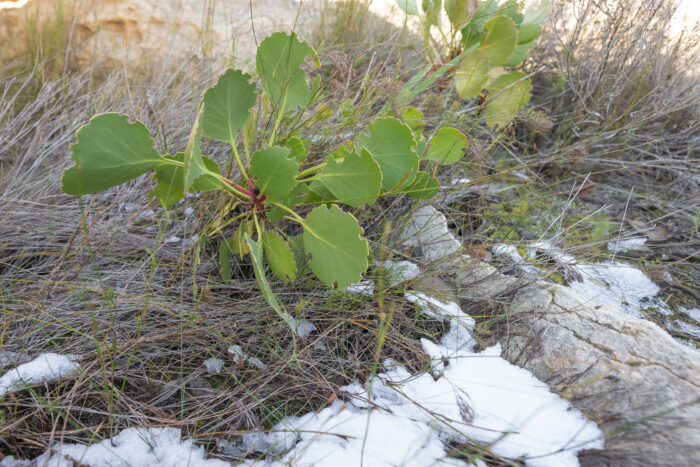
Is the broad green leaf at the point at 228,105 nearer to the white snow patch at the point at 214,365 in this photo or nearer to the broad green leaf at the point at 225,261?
the broad green leaf at the point at 225,261

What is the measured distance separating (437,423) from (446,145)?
801 mm

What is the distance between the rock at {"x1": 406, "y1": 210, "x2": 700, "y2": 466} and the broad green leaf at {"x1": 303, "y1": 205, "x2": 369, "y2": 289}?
1.23ft

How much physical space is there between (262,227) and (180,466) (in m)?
0.61

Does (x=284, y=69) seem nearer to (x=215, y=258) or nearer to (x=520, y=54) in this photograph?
(x=215, y=258)

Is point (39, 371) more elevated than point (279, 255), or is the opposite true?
point (279, 255)

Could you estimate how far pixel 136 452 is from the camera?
3.06ft

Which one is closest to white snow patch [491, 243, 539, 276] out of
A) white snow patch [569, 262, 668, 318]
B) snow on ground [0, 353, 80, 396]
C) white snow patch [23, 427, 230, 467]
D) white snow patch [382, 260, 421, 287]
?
white snow patch [569, 262, 668, 318]

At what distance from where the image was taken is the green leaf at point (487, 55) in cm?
163

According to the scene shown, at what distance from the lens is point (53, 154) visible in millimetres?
1805

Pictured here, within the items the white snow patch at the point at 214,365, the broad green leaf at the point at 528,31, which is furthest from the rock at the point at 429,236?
the broad green leaf at the point at 528,31

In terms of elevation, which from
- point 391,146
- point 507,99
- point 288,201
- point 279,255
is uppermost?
point 507,99

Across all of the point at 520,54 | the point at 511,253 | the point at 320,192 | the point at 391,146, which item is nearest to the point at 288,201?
the point at 320,192

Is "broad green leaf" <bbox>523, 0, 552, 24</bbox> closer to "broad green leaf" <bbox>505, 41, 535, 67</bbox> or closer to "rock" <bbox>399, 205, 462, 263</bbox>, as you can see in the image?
"broad green leaf" <bbox>505, 41, 535, 67</bbox>

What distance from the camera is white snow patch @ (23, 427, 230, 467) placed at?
903 mm
